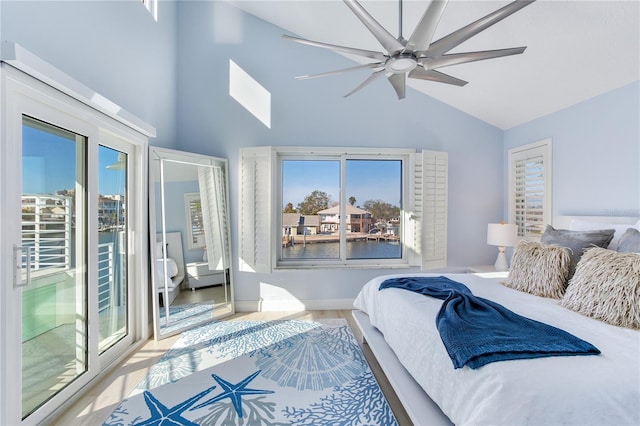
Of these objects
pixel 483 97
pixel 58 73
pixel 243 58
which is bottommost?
pixel 58 73

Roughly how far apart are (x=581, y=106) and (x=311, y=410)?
3.62 meters

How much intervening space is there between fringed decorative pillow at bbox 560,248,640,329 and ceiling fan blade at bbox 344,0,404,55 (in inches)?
70.2

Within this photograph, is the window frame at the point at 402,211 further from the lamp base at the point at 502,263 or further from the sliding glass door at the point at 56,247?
the sliding glass door at the point at 56,247

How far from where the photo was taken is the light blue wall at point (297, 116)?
376cm

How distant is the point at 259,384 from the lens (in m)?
2.26

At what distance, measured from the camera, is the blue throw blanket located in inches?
50.4

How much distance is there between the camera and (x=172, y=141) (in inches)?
143

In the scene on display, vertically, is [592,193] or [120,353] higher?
[592,193]

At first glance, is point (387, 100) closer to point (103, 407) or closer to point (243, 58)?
point (243, 58)

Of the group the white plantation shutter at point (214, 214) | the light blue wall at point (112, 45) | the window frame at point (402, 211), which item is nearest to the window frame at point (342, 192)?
the window frame at point (402, 211)

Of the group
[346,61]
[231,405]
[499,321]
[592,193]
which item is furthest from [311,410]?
[346,61]

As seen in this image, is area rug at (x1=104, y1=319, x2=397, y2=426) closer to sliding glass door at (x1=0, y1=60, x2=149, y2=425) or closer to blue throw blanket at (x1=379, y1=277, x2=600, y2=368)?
sliding glass door at (x1=0, y1=60, x2=149, y2=425)

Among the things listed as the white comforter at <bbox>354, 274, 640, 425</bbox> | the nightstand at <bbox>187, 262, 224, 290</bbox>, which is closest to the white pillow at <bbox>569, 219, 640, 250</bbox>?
the white comforter at <bbox>354, 274, 640, 425</bbox>

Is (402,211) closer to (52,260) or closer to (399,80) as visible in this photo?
(399,80)
